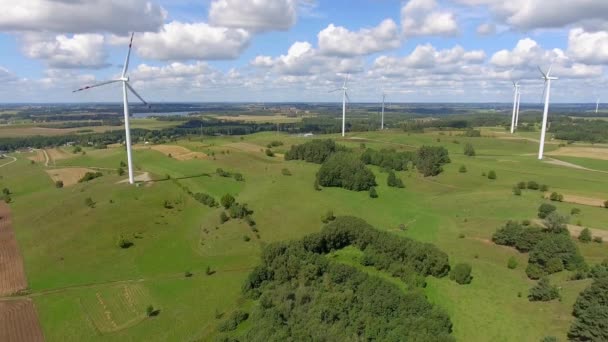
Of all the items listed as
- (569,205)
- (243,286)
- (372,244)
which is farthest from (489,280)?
(569,205)

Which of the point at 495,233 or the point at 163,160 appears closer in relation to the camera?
the point at 495,233

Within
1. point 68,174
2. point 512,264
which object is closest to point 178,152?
point 68,174

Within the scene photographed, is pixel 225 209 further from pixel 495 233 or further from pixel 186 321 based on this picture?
pixel 495 233

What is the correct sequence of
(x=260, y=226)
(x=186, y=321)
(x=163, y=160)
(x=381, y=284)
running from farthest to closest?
(x=163, y=160) → (x=260, y=226) → (x=381, y=284) → (x=186, y=321)

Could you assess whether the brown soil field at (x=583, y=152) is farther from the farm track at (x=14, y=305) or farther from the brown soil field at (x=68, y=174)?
the brown soil field at (x=68, y=174)

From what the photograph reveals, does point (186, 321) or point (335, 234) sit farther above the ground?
point (335, 234)

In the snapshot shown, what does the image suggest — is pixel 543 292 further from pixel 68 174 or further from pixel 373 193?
pixel 68 174
